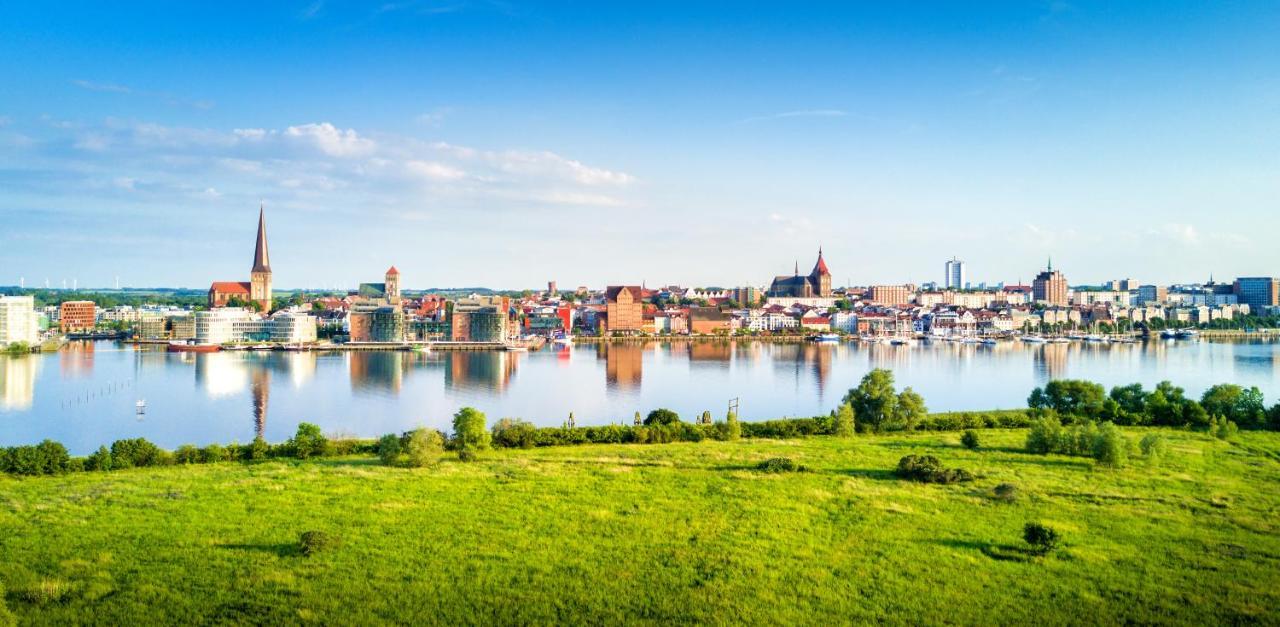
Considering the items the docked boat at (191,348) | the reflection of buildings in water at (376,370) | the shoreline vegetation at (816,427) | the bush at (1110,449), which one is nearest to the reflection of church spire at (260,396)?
the reflection of buildings in water at (376,370)

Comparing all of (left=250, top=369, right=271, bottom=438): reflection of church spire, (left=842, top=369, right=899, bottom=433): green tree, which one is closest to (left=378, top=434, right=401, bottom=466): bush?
(left=250, top=369, right=271, bottom=438): reflection of church spire

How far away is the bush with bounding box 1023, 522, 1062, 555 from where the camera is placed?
27.1ft

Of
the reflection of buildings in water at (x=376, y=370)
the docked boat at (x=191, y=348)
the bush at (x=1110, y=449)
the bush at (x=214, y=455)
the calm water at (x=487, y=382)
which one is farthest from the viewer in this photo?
the docked boat at (x=191, y=348)

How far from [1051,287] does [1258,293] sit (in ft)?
80.0

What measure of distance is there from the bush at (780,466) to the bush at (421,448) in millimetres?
5246

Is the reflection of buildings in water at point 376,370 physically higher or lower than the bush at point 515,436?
lower

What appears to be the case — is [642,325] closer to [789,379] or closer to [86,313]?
[789,379]

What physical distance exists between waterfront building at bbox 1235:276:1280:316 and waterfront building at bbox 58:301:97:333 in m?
129

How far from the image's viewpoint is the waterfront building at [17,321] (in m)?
51.5

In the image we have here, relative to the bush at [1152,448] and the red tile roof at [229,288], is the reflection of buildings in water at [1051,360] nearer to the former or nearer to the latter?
the bush at [1152,448]

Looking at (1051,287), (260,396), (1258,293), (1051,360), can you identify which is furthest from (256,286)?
(1258,293)

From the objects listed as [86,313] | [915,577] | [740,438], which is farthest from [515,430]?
[86,313]

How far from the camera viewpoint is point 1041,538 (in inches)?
327

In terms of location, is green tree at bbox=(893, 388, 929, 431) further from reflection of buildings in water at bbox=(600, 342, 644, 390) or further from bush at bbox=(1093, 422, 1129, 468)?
reflection of buildings in water at bbox=(600, 342, 644, 390)
